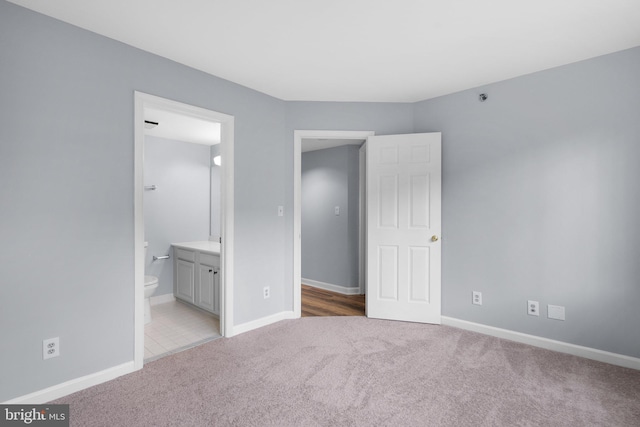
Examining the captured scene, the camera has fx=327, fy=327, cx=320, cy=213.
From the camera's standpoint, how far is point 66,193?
210 centimetres

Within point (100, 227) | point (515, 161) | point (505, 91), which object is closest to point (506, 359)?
point (515, 161)

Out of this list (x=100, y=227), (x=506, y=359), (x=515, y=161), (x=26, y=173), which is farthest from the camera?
(x=515, y=161)

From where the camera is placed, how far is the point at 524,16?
2049 millimetres

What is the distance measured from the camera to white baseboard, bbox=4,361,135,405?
77.2 inches

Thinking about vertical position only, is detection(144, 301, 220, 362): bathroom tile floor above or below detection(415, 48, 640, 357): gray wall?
below

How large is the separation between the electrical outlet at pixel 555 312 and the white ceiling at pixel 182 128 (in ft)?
12.1

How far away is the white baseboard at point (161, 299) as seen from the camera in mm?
A: 4237

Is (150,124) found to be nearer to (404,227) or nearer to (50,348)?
(50,348)

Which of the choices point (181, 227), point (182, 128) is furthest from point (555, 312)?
point (181, 227)

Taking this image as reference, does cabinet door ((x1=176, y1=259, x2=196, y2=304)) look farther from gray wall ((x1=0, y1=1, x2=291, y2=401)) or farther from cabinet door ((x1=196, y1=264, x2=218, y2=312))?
gray wall ((x1=0, y1=1, x2=291, y2=401))

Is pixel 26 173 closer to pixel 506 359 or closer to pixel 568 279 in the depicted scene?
pixel 506 359

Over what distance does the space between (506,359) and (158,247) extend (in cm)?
412

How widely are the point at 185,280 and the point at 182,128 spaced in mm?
1897

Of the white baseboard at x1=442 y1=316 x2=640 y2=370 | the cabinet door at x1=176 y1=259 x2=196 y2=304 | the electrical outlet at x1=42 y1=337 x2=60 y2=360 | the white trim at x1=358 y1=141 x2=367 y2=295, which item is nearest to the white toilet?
the cabinet door at x1=176 y1=259 x2=196 y2=304
